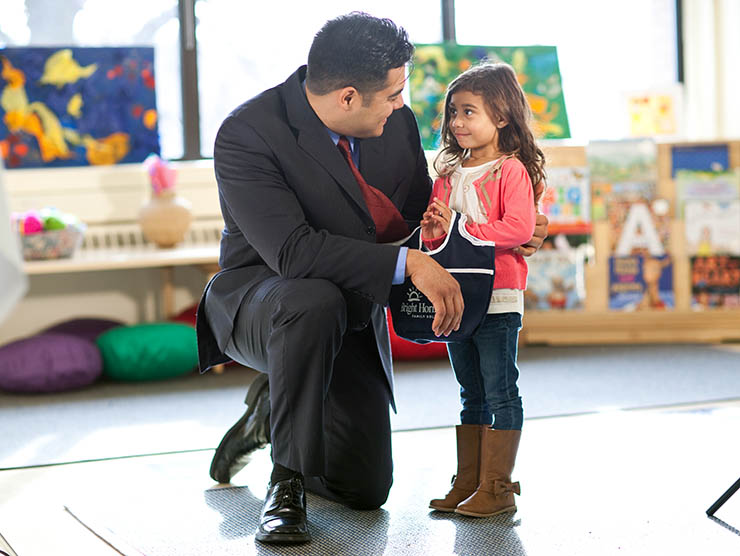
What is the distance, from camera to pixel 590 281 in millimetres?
4047

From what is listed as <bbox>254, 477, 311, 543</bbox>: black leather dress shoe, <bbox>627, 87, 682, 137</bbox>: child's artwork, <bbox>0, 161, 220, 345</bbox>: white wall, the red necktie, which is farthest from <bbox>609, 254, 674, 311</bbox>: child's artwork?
<bbox>254, 477, 311, 543</bbox>: black leather dress shoe

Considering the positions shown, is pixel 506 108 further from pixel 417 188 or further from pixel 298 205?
pixel 298 205

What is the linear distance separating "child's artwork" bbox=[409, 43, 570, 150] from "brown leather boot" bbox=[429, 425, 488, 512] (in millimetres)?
2353

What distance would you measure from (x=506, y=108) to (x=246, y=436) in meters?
0.89

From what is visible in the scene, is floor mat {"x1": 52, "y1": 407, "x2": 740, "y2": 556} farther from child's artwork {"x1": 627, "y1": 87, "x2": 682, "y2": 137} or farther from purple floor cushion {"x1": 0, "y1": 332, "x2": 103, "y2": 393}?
child's artwork {"x1": 627, "y1": 87, "x2": 682, "y2": 137}

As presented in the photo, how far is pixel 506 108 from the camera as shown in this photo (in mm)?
1923

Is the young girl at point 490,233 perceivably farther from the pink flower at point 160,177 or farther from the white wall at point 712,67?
the white wall at point 712,67

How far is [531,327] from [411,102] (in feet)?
3.51

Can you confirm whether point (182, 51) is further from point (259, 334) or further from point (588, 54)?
point (259, 334)

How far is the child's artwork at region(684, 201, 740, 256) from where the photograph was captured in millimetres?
4008

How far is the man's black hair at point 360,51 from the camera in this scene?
6.07ft

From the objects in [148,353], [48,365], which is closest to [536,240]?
[148,353]

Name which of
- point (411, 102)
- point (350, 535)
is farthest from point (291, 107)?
point (411, 102)

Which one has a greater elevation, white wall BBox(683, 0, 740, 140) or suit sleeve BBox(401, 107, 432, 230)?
white wall BBox(683, 0, 740, 140)
